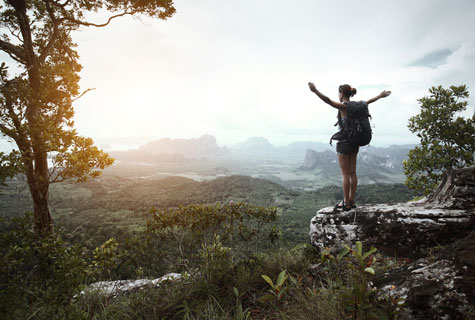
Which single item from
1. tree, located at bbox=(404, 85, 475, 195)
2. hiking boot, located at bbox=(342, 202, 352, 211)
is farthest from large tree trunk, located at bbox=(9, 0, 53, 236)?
tree, located at bbox=(404, 85, 475, 195)

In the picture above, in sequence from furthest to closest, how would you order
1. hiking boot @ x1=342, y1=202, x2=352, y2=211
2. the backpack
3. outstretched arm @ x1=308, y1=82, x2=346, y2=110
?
hiking boot @ x1=342, y1=202, x2=352, y2=211 < the backpack < outstretched arm @ x1=308, y1=82, x2=346, y2=110

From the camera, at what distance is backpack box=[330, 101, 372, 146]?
4.30 m

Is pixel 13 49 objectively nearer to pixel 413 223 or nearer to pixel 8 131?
pixel 8 131

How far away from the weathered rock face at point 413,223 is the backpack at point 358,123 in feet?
5.69

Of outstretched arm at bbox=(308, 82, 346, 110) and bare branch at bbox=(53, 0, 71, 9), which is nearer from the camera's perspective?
outstretched arm at bbox=(308, 82, 346, 110)

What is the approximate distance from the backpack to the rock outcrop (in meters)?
1.74

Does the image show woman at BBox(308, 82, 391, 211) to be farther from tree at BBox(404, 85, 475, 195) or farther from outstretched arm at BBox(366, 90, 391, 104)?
tree at BBox(404, 85, 475, 195)

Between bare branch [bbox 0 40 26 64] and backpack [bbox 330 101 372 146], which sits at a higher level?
bare branch [bbox 0 40 26 64]

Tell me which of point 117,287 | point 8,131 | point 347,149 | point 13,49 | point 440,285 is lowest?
point 117,287

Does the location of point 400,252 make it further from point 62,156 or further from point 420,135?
point 420,135

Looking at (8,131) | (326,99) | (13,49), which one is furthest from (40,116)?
(326,99)

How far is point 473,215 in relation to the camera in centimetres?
374

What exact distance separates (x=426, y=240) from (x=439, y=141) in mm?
9277

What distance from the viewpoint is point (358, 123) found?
4312 mm
